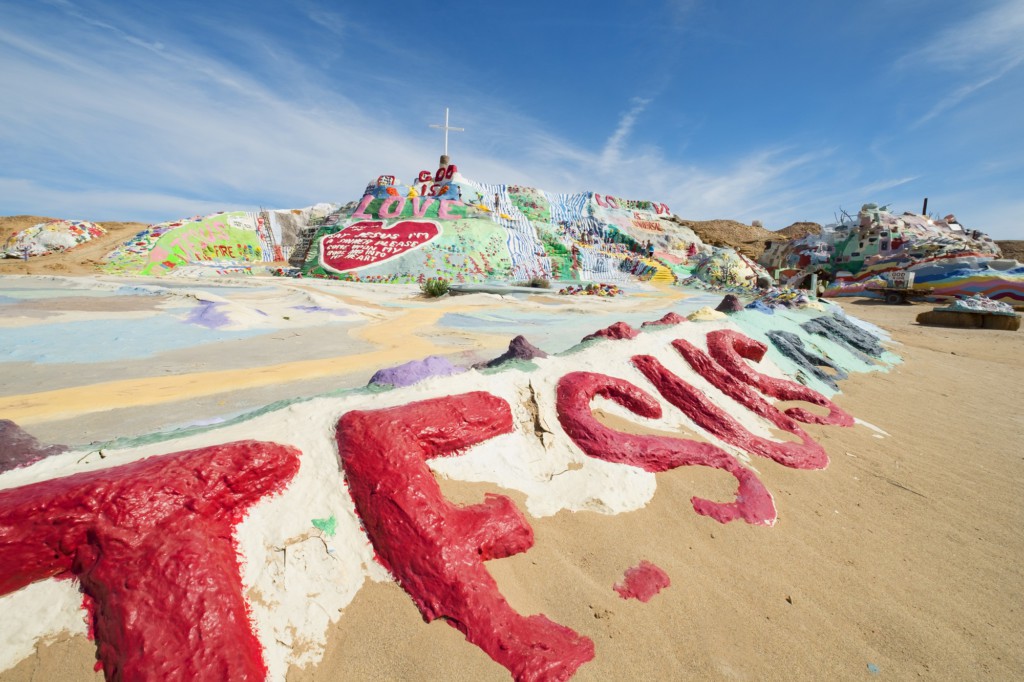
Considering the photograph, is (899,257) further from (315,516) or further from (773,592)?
(315,516)

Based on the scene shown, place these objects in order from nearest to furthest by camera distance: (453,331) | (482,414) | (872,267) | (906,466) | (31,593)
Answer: (31,593)
(482,414)
(906,466)
(453,331)
(872,267)

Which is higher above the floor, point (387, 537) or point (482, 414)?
point (482, 414)

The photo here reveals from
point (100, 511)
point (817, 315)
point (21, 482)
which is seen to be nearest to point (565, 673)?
point (100, 511)

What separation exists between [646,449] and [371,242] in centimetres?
1886

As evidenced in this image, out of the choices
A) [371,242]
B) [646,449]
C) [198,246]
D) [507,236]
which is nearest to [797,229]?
[507,236]

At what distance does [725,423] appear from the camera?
3375 mm

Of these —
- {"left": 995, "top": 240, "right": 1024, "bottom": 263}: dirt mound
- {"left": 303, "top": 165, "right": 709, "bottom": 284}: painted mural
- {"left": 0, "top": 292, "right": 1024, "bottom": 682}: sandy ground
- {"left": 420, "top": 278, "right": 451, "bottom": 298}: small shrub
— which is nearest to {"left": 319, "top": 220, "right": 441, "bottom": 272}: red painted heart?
{"left": 303, "top": 165, "right": 709, "bottom": 284}: painted mural

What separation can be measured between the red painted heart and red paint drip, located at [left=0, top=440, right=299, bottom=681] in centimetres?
1825

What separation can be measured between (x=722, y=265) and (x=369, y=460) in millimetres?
23269

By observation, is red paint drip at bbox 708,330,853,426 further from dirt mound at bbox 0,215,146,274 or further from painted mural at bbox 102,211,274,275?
dirt mound at bbox 0,215,146,274

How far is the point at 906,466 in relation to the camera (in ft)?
11.3

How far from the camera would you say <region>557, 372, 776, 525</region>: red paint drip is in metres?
2.55

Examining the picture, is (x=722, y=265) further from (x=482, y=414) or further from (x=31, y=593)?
(x=31, y=593)

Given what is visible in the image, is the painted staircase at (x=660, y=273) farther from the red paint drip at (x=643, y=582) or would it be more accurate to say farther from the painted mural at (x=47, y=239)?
the painted mural at (x=47, y=239)
